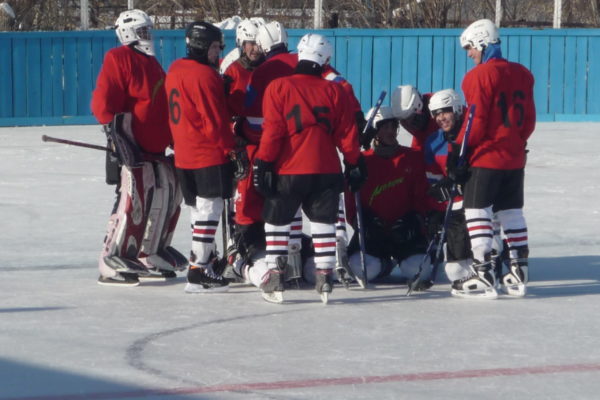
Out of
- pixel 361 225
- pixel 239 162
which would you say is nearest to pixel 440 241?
pixel 361 225

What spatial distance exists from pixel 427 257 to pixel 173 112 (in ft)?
5.56

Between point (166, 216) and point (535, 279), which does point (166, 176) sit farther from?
point (535, 279)

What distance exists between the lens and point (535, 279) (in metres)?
7.36

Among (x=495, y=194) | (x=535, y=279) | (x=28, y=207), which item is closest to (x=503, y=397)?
(x=495, y=194)

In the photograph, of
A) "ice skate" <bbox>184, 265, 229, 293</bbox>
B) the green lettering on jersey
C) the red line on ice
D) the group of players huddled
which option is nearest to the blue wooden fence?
the group of players huddled

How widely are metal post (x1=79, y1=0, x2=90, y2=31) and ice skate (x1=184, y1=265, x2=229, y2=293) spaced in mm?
9763

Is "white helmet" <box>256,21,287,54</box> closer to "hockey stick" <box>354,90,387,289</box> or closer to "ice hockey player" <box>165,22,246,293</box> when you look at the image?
"ice hockey player" <box>165,22,246,293</box>

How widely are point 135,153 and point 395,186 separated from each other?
5.11 ft

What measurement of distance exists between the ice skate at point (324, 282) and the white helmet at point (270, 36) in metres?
1.40

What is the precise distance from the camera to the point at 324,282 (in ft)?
21.3

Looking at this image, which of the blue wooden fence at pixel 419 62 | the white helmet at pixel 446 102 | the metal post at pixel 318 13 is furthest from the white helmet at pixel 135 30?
the metal post at pixel 318 13

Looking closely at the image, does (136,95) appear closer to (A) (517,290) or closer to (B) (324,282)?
(B) (324,282)

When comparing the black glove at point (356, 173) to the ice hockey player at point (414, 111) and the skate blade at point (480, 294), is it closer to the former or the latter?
the ice hockey player at point (414, 111)

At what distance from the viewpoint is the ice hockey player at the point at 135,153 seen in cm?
700
